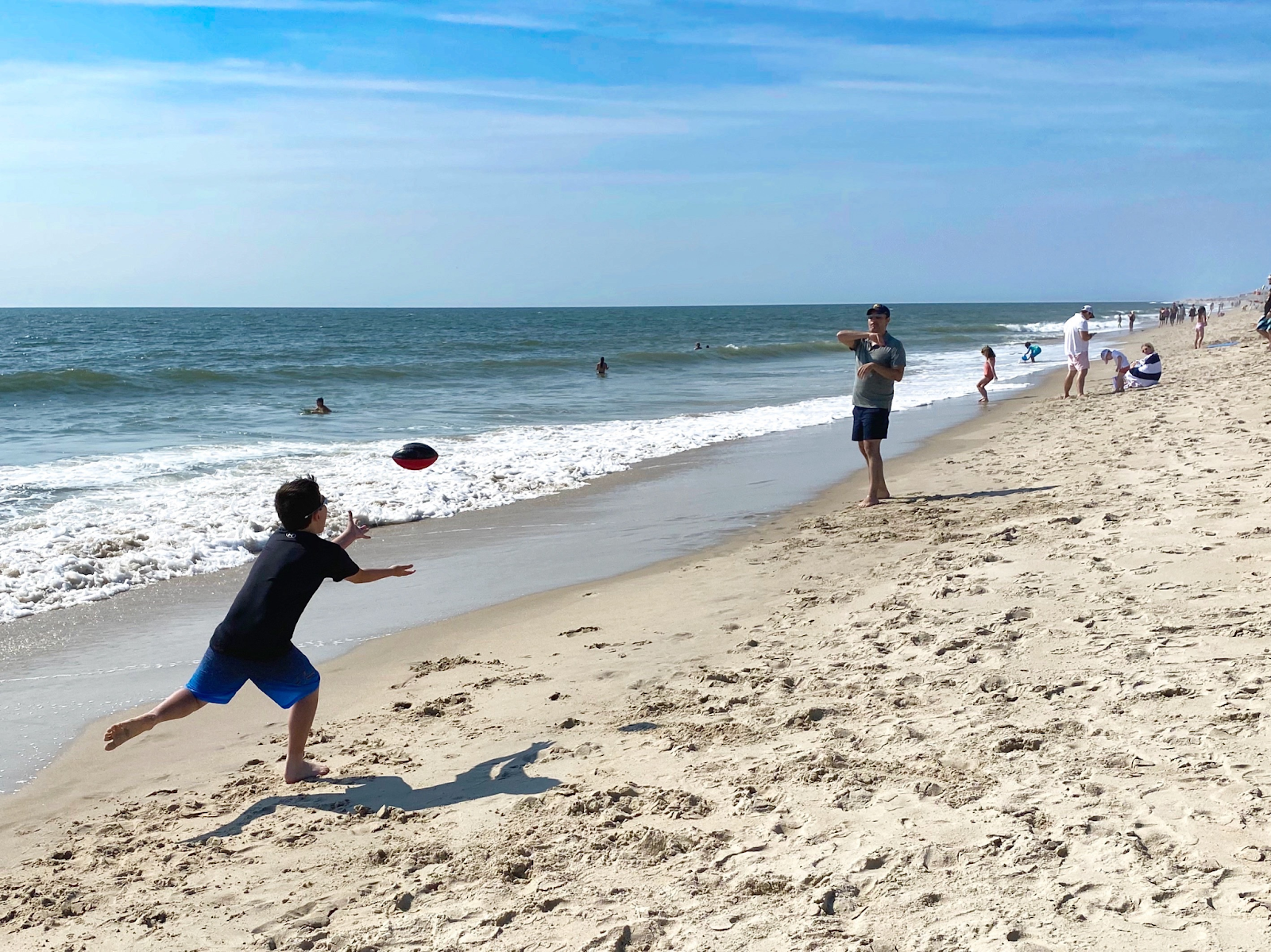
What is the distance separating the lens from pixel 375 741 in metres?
4.46

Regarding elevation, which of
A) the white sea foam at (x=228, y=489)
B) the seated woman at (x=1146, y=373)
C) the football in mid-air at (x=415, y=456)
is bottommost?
the white sea foam at (x=228, y=489)

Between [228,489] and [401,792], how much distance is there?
314 inches

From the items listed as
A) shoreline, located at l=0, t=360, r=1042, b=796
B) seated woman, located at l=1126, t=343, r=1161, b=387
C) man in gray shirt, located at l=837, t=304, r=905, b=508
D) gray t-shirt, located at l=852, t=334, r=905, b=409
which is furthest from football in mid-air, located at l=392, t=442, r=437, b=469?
seated woman, located at l=1126, t=343, r=1161, b=387

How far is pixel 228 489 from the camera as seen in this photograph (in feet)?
36.0

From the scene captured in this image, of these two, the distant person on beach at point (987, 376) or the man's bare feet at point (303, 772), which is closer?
the man's bare feet at point (303, 772)

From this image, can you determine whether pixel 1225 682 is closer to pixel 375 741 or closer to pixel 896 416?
pixel 375 741

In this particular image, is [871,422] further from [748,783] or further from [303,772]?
[303,772]

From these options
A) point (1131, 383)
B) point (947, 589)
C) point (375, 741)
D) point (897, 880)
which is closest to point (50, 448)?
point (375, 741)

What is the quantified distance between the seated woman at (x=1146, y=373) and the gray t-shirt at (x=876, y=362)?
11.5 metres

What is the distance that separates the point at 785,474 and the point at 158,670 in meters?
7.36

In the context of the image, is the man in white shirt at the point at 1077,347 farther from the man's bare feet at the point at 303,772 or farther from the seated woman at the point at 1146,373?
the man's bare feet at the point at 303,772

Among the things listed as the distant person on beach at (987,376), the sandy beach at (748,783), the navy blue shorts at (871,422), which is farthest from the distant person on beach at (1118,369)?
the sandy beach at (748,783)

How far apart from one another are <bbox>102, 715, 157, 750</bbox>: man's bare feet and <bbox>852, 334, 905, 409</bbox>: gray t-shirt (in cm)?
632

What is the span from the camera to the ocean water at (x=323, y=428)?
8.63 m
